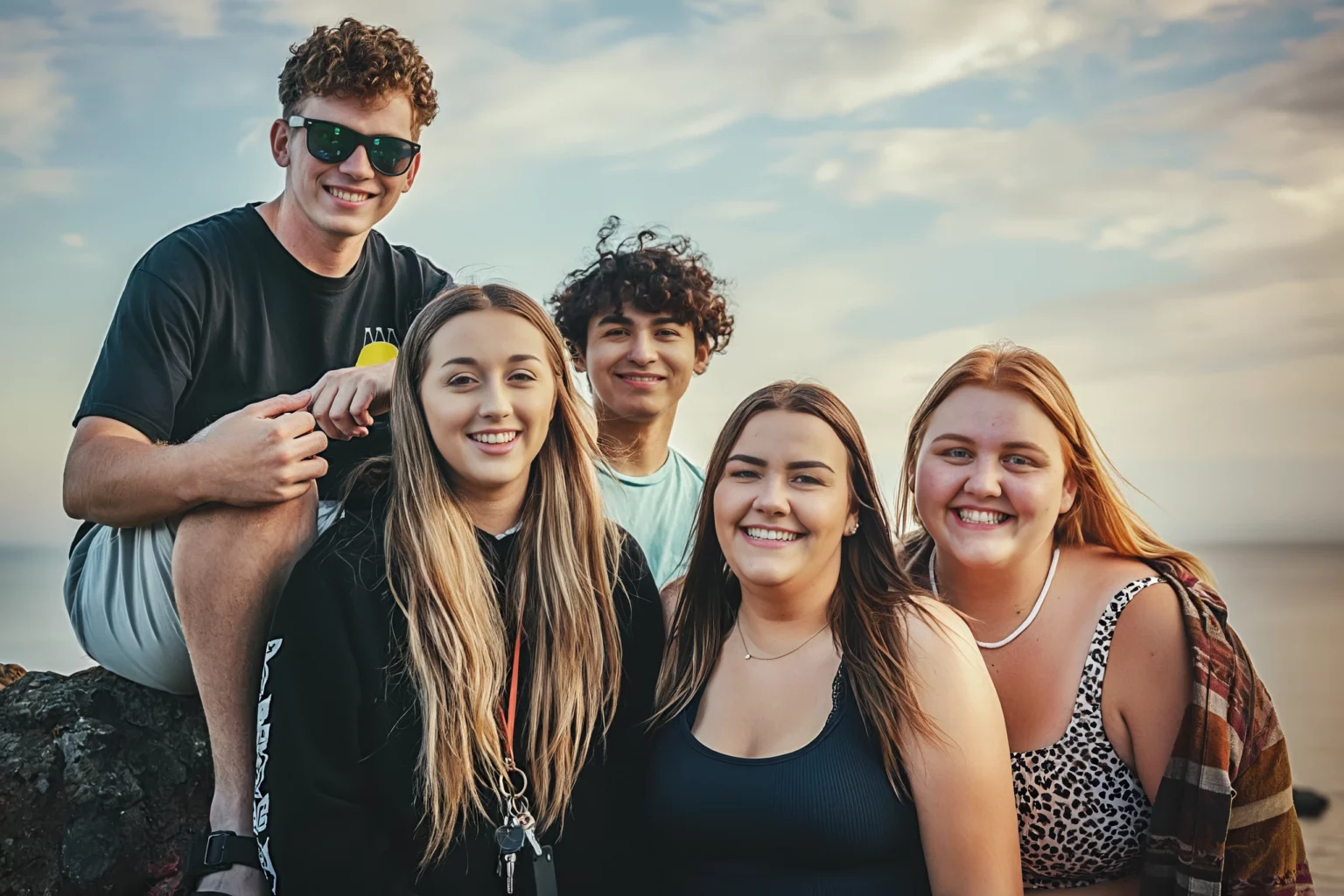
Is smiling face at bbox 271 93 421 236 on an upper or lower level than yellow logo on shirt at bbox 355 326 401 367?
upper

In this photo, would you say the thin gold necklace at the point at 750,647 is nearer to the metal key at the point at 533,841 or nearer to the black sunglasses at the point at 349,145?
the metal key at the point at 533,841

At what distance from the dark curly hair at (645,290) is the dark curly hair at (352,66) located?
1.22 meters

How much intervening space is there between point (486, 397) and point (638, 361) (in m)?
1.89

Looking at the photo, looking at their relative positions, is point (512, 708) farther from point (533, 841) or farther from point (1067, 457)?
point (1067, 457)

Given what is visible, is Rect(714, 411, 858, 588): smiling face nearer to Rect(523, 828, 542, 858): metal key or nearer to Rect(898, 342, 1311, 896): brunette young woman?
Rect(898, 342, 1311, 896): brunette young woman

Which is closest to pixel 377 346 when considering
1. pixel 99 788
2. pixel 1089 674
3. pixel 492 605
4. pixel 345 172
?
pixel 345 172

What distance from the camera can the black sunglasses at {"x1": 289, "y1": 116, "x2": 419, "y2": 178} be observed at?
480cm

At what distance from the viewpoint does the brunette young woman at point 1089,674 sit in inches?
149

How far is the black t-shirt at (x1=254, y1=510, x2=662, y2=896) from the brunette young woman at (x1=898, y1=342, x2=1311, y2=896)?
1.29m

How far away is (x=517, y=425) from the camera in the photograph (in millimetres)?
3701

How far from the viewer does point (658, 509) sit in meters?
5.21

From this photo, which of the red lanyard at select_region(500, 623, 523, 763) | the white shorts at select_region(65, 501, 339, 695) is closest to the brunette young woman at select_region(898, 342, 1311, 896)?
the red lanyard at select_region(500, 623, 523, 763)

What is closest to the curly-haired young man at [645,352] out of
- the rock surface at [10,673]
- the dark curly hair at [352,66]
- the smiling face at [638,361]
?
the smiling face at [638,361]

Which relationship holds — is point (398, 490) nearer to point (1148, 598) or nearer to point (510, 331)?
point (510, 331)
